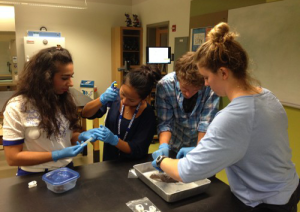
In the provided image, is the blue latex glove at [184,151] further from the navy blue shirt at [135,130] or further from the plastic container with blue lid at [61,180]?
the plastic container with blue lid at [61,180]

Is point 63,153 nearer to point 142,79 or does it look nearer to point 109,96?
point 109,96

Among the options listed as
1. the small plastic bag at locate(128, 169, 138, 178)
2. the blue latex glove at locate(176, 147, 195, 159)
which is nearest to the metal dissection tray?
the small plastic bag at locate(128, 169, 138, 178)

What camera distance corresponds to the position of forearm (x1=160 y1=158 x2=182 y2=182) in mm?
940

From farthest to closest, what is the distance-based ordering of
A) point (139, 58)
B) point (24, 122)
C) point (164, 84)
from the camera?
1. point (139, 58)
2. point (164, 84)
3. point (24, 122)

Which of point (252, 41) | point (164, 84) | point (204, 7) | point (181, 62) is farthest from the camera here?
point (204, 7)

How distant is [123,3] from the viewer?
240 inches

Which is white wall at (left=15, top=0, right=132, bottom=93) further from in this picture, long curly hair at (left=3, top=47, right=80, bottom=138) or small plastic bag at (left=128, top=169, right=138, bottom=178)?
small plastic bag at (left=128, top=169, right=138, bottom=178)

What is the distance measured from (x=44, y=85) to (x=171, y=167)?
785mm

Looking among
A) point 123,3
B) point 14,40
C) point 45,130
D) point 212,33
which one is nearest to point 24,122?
point 45,130

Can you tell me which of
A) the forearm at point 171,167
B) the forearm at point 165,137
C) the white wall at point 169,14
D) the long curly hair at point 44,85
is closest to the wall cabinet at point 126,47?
the white wall at point 169,14

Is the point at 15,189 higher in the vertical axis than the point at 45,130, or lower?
lower

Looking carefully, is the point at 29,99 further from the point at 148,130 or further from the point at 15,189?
the point at 148,130

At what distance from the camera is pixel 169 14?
183 inches

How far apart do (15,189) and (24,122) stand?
316 mm
